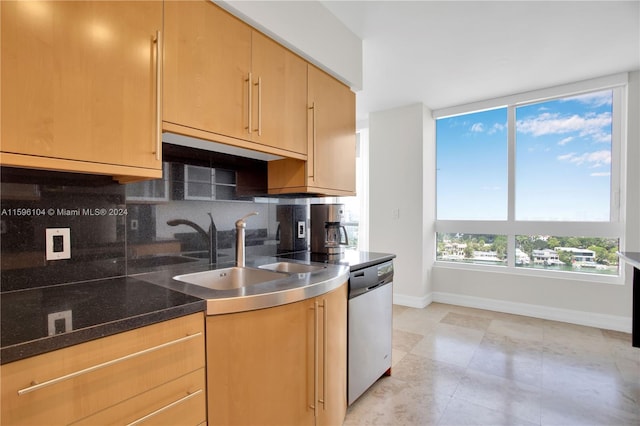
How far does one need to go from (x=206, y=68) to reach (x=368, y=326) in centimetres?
172

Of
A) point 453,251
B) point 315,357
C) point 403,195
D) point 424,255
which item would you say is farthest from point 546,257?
point 315,357

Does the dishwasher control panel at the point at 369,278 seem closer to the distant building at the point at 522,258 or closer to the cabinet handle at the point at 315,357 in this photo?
the cabinet handle at the point at 315,357

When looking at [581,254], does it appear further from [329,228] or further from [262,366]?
[262,366]

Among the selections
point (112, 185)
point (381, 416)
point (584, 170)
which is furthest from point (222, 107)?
point (584, 170)

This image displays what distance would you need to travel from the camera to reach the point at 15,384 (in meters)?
0.72

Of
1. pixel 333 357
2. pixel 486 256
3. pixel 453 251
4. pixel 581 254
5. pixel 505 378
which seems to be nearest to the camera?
pixel 333 357

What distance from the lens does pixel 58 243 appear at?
4.13 ft

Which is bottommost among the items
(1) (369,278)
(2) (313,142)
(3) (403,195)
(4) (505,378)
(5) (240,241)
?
(4) (505,378)

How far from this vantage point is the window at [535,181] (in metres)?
3.28

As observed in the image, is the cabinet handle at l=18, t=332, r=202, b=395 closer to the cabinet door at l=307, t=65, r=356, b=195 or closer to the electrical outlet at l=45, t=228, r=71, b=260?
the electrical outlet at l=45, t=228, r=71, b=260

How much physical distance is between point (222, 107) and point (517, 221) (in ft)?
12.1

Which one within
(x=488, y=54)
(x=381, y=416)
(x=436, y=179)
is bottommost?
(x=381, y=416)

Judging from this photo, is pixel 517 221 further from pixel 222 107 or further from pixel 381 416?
pixel 222 107

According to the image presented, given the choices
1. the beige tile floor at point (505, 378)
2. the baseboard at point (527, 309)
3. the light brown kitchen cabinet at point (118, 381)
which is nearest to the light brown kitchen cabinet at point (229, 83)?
the light brown kitchen cabinet at point (118, 381)
